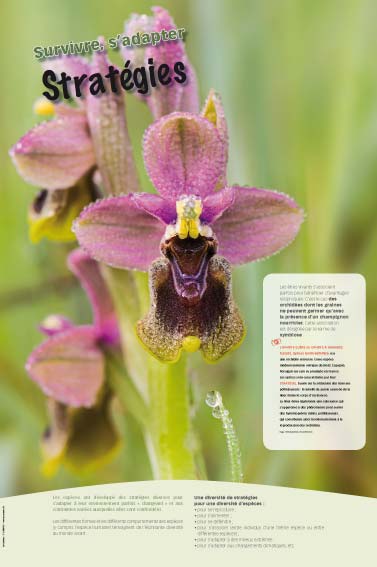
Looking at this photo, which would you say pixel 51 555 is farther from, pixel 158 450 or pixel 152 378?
pixel 152 378

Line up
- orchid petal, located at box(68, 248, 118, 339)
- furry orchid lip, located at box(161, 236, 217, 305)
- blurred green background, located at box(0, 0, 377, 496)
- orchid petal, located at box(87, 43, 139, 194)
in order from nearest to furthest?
furry orchid lip, located at box(161, 236, 217, 305)
orchid petal, located at box(87, 43, 139, 194)
orchid petal, located at box(68, 248, 118, 339)
blurred green background, located at box(0, 0, 377, 496)

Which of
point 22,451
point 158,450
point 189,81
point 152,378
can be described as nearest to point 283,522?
point 158,450

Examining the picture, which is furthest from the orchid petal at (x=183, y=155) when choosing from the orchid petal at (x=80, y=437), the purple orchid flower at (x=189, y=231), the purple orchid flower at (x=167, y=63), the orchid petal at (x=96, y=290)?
the orchid petal at (x=80, y=437)

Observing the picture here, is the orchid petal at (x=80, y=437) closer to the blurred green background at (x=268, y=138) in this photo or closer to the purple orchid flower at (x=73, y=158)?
the blurred green background at (x=268, y=138)

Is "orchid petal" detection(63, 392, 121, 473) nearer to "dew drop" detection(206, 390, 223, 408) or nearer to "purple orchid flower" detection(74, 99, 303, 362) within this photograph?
"dew drop" detection(206, 390, 223, 408)

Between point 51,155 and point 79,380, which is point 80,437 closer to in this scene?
point 79,380

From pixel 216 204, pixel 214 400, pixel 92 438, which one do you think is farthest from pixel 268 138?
pixel 92 438

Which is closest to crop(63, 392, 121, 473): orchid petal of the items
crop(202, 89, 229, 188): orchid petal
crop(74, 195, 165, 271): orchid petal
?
crop(74, 195, 165, 271): orchid petal
